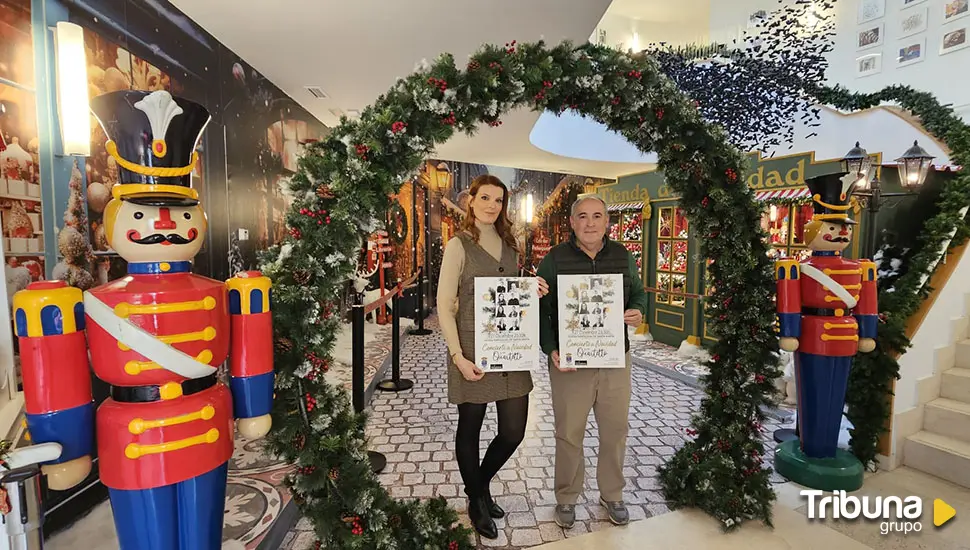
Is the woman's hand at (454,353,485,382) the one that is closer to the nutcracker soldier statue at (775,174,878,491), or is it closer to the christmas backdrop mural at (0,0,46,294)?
the nutcracker soldier statue at (775,174,878,491)

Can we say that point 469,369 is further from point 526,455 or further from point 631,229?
point 631,229

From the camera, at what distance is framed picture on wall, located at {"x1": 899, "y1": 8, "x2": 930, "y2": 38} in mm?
5445

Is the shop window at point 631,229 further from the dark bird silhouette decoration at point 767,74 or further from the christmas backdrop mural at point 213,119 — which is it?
the christmas backdrop mural at point 213,119

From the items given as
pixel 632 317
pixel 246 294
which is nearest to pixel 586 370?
pixel 632 317

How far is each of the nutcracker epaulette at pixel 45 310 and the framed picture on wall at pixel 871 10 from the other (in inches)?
317

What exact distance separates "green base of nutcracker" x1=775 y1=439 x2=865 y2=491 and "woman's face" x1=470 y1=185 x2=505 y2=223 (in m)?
2.54

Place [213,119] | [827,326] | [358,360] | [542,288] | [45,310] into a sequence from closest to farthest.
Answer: [45,310], [542,288], [827,326], [358,360], [213,119]

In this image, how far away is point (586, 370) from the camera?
2363 millimetres

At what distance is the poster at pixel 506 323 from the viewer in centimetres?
214

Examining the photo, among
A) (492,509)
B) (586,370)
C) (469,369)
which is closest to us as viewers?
(469,369)

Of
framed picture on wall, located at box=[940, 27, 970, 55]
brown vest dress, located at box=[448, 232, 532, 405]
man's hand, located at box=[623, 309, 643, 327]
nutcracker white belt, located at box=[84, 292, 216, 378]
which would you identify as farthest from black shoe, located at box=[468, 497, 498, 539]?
framed picture on wall, located at box=[940, 27, 970, 55]

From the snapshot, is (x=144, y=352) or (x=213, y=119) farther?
(x=213, y=119)

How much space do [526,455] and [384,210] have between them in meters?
2.27

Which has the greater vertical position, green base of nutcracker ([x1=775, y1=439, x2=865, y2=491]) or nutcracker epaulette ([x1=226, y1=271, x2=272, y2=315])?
nutcracker epaulette ([x1=226, y1=271, x2=272, y2=315])
